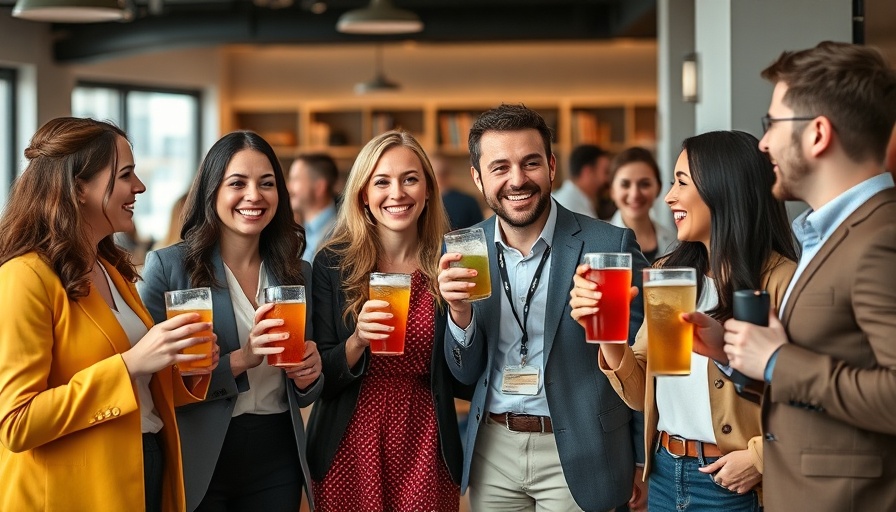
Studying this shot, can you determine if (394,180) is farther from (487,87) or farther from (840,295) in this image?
(487,87)

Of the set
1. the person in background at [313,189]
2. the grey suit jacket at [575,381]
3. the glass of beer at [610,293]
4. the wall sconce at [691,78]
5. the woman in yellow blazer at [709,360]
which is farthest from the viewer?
the person in background at [313,189]

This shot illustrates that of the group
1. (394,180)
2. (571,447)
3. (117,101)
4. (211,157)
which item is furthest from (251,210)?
(117,101)

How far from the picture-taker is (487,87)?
37.9 feet

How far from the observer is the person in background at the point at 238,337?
2.80m

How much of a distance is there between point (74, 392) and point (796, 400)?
1504 mm

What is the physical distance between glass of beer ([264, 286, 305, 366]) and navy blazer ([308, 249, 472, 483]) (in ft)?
1.21

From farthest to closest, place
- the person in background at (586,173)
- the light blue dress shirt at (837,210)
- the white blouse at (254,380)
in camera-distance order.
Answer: the person in background at (586,173)
the white blouse at (254,380)
the light blue dress shirt at (837,210)

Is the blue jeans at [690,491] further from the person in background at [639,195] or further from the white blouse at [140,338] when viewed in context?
the person in background at [639,195]

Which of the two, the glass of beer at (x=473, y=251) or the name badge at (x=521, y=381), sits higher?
the glass of beer at (x=473, y=251)

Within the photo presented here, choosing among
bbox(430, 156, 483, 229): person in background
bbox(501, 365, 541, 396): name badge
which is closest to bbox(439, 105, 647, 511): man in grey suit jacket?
bbox(501, 365, 541, 396): name badge

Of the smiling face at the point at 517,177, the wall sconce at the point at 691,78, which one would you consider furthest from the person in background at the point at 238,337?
the wall sconce at the point at 691,78

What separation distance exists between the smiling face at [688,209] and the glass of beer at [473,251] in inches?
19.9

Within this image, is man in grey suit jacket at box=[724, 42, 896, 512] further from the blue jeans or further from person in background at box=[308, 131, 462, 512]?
person in background at box=[308, 131, 462, 512]

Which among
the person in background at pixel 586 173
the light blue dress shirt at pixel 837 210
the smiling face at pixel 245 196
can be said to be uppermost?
the person in background at pixel 586 173
